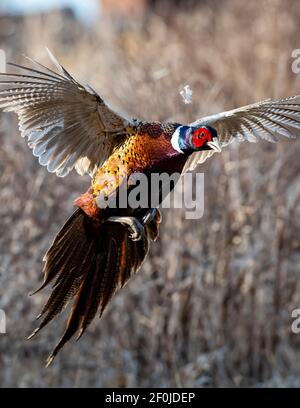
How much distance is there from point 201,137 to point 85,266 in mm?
766

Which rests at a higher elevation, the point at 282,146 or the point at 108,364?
the point at 282,146

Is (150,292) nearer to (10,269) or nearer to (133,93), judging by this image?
(10,269)

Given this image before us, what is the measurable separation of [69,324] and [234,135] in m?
1.18

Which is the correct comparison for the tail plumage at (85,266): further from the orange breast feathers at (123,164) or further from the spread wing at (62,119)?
the spread wing at (62,119)

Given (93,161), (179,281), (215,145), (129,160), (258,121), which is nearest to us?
(215,145)

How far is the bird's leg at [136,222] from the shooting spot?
360cm

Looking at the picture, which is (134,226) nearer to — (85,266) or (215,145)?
(85,266)

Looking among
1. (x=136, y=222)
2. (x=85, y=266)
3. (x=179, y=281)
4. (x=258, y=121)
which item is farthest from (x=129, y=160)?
(x=179, y=281)

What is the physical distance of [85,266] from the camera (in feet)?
12.5

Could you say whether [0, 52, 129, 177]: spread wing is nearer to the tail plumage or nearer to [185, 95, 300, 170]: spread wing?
the tail plumage

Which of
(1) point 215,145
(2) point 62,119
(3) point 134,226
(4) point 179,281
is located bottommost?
(3) point 134,226

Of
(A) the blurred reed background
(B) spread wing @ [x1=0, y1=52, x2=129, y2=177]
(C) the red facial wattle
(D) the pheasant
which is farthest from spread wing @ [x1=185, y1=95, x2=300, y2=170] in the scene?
(A) the blurred reed background
